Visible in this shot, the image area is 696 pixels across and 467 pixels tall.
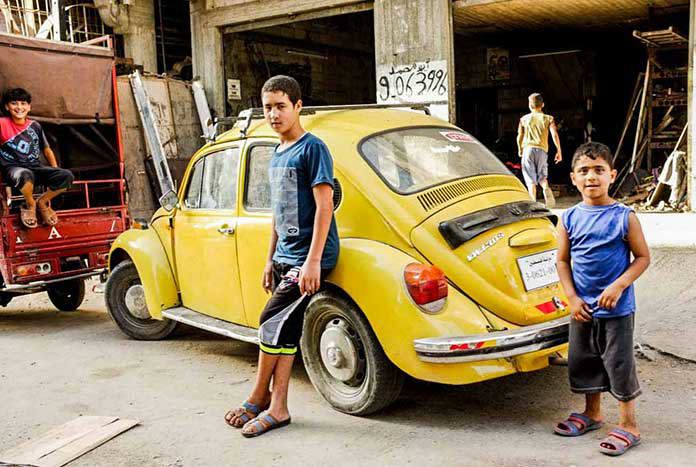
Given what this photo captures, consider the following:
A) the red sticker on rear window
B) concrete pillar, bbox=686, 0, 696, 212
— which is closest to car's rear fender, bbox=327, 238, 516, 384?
the red sticker on rear window

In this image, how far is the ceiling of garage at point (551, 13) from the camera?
12.0 metres

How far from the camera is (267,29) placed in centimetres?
1543

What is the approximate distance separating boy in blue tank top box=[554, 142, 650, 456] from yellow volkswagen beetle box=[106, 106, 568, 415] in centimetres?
26

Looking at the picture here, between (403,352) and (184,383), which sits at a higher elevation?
(403,352)

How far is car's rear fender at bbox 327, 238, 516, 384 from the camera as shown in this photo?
11.8ft

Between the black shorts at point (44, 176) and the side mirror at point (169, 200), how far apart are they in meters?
1.81

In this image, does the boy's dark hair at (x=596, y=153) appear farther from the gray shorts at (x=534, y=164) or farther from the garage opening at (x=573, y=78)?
the garage opening at (x=573, y=78)

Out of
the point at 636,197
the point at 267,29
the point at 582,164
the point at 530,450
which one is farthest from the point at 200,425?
the point at 267,29

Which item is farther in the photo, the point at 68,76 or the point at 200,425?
the point at 68,76

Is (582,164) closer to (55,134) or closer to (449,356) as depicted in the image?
(449,356)

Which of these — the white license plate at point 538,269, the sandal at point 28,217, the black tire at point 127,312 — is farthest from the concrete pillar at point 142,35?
the white license plate at point 538,269

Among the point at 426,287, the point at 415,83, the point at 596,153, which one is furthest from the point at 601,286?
the point at 415,83

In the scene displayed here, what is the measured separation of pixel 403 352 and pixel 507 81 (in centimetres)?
1581

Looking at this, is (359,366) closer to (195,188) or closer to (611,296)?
(611,296)
